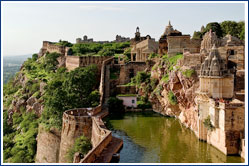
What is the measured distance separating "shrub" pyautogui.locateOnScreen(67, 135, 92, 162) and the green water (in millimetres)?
3094

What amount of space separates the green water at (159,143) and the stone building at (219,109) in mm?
866

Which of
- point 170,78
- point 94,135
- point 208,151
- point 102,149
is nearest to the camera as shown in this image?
point 102,149

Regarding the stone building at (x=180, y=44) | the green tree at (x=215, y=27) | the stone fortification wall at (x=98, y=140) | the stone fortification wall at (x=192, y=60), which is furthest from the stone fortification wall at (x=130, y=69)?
the stone fortification wall at (x=98, y=140)

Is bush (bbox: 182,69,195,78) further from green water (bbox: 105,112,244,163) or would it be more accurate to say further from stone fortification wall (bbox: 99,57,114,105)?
stone fortification wall (bbox: 99,57,114,105)

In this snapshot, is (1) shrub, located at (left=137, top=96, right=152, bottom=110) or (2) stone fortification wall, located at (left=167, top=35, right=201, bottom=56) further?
(2) stone fortification wall, located at (left=167, top=35, right=201, bottom=56)

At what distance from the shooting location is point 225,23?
164 ft

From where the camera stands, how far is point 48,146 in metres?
32.6

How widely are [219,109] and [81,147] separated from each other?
11.3 metres

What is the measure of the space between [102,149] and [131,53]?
1299 inches

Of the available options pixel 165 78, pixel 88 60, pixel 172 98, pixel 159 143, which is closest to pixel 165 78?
pixel 165 78

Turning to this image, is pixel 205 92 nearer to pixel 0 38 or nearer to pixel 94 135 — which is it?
pixel 94 135

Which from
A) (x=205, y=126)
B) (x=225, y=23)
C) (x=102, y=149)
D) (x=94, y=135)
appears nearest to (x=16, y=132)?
(x=94, y=135)

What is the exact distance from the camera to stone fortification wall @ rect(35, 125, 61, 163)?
31792 millimetres

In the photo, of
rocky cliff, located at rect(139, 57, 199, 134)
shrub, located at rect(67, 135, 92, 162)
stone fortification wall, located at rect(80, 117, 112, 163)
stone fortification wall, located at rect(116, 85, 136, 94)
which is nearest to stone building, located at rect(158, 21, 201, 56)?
rocky cliff, located at rect(139, 57, 199, 134)
